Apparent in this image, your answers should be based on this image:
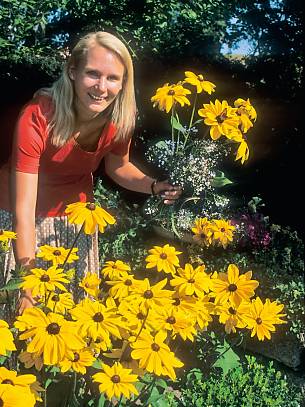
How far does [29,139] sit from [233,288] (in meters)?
0.85

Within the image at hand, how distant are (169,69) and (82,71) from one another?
2.92m

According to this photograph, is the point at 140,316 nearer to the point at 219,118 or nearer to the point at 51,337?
the point at 51,337

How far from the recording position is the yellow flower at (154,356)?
1291mm

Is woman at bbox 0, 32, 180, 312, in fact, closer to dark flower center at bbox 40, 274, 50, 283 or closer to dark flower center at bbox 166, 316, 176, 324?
dark flower center at bbox 40, 274, 50, 283

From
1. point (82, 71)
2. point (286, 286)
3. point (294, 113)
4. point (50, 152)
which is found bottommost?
point (286, 286)

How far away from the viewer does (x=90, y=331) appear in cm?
130

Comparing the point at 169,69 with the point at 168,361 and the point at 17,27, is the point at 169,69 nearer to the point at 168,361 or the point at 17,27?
the point at 17,27

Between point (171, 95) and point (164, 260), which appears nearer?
point (164, 260)

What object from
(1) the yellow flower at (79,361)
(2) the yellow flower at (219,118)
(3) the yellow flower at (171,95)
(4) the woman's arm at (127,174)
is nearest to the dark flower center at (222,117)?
(2) the yellow flower at (219,118)

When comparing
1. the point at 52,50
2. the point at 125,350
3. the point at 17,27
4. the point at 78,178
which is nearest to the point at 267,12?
the point at 52,50

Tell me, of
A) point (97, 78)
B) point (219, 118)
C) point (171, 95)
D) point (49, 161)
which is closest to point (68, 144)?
point (49, 161)

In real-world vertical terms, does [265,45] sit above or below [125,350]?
above

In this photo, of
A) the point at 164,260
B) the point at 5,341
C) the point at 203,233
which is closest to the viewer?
the point at 5,341

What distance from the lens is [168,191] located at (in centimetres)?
223
